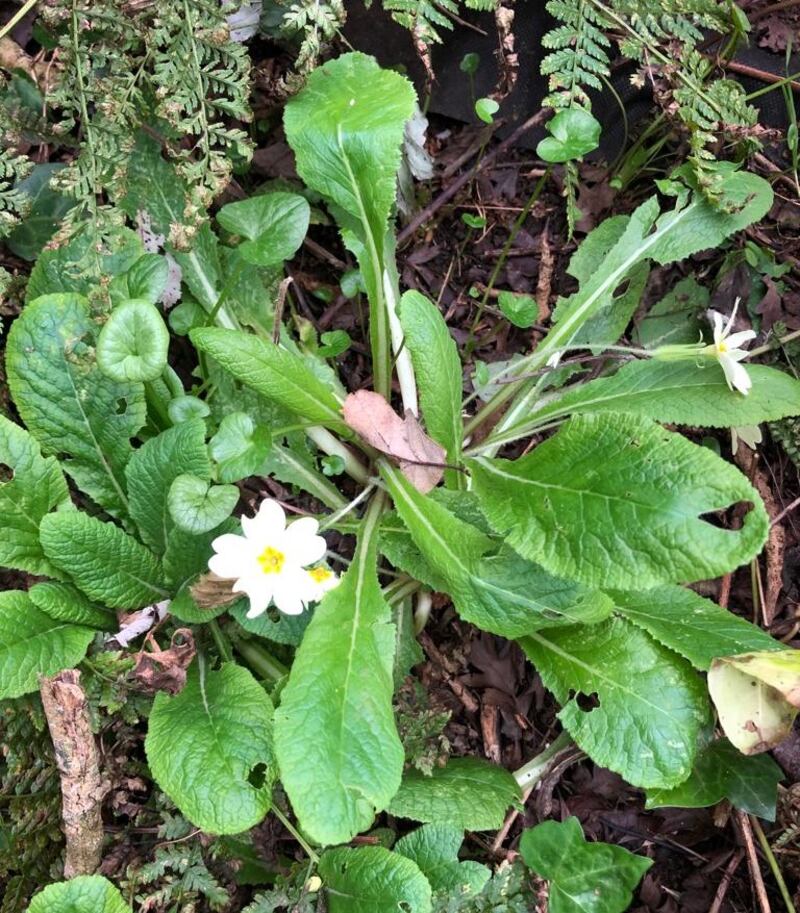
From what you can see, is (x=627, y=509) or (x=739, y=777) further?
(x=739, y=777)

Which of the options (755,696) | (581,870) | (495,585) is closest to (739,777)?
(755,696)

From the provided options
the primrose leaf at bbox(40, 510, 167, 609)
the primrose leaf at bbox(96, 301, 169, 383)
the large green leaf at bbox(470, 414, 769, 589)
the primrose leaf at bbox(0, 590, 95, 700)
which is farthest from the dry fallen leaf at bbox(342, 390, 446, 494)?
the primrose leaf at bbox(0, 590, 95, 700)

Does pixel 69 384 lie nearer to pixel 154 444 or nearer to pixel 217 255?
pixel 154 444

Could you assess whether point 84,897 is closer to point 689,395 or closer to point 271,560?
point 271,560

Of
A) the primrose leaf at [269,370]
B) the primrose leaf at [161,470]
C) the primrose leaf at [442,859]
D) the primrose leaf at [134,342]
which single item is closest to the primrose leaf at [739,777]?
the primrose leaf at [442,859]

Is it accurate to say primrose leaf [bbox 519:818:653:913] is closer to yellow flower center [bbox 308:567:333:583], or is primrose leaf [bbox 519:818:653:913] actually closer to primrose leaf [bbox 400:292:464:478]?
yellow flower center [bbox 308:567:333:583]
